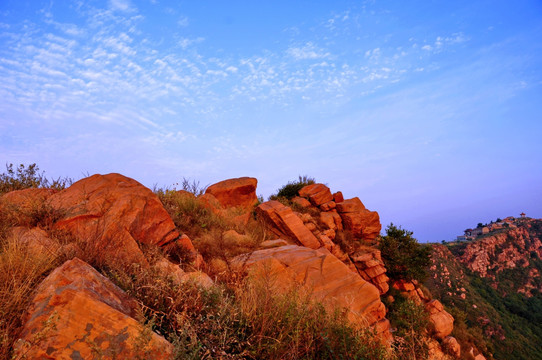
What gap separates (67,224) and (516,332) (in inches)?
1158

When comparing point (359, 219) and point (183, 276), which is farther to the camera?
point (359, 219)

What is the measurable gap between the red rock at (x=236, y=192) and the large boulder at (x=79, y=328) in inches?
457

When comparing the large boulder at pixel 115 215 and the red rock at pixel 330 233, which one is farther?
the red rock at pixel 330 233

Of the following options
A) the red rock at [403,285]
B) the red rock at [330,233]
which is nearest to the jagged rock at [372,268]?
the red rock at [403,285]

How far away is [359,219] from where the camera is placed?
15836 millimetres

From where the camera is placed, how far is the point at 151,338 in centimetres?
264

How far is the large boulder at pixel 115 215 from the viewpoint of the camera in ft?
17.8

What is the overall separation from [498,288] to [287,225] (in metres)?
28.1

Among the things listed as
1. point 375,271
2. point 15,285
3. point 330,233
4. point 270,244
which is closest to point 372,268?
point 375,271

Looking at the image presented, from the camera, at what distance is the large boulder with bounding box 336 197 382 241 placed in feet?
51.6

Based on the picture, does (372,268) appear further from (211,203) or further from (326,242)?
(211,203)

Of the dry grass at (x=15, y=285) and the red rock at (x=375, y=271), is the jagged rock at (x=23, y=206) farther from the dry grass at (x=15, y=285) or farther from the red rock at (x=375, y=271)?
the red rock at (x=375, y=271)

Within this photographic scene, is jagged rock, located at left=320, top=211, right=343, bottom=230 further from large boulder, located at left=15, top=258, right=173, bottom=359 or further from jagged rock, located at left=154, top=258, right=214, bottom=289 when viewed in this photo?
large boulder, located at left=15, top=258, right=173, bottom=359

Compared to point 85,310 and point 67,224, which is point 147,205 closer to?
point 67,224
